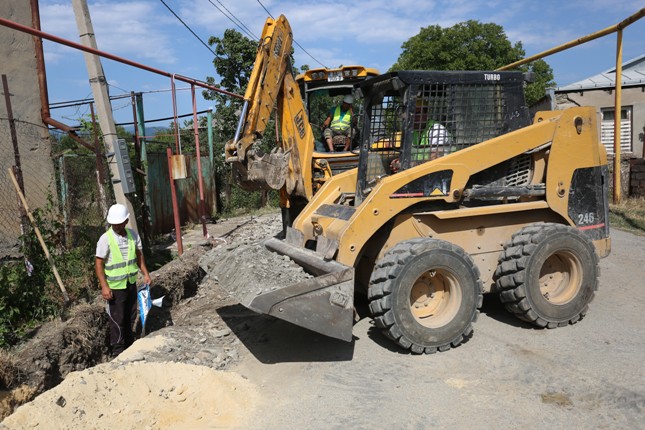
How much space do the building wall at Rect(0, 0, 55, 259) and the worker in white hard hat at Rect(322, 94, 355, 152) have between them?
379cm

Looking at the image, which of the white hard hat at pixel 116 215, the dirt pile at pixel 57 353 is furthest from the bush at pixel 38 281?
the white hard hat at pixel 116 215

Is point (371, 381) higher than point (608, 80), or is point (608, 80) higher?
point (608, 80)

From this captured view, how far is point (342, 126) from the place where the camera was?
742 centimetres

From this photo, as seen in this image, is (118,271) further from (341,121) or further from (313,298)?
(341,121)

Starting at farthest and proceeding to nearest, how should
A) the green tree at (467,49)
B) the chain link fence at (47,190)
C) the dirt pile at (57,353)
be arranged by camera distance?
the green tree at (467,49) < the chain link fence at (47,190) < the dirt pile at (57,353)

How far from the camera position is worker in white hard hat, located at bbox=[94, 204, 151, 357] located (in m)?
4.62

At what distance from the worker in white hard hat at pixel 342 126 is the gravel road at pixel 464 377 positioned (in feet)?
9.44

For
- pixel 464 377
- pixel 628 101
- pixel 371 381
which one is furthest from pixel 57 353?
pixel 628 101

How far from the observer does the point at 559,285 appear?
17.2 ft

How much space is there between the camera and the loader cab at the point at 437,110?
16.5 feet

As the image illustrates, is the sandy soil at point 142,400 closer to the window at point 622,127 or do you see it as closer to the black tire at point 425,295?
the black tire at point 425,295

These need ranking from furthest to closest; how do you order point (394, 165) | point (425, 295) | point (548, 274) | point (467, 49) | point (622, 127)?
1. point (467, 49)
2. point (622, 127)
3. point (394, 165)
4. point (548, 274)
5. point (425, 295)

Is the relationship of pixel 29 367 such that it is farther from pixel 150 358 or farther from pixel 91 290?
pixel 91 290

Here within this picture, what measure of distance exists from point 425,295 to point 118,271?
2854 millimetres
